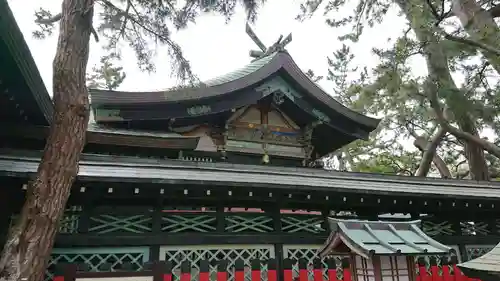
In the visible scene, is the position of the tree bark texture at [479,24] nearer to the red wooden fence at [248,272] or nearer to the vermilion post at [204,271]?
the red wooden fence at [248,272]

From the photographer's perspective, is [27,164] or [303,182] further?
[303,182]

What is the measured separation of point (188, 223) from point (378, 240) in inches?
113

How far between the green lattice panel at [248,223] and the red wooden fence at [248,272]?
2.15 feet

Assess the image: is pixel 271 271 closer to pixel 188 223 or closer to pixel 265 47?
pixel 188 223

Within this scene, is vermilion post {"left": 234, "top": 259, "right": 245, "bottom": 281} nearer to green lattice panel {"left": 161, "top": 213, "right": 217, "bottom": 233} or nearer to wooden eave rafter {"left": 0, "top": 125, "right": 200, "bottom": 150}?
green lattice panel {"left": 161, "top": 213, "right": 217, "bottom": 233}

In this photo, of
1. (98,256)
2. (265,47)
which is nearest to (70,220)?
(98,256)

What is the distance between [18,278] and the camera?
346 cm

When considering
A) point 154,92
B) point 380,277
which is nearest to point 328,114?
point 154,92

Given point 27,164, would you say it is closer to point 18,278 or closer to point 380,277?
point 18,278

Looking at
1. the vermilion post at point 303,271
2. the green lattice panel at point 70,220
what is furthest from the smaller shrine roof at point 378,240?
the green lattice panel at point 70,220

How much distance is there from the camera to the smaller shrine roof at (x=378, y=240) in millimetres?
4297

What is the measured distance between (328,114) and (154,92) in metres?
4.61

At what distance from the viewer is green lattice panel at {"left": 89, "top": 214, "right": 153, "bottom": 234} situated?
538 centimetres

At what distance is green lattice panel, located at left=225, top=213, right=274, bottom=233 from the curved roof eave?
2420mm
